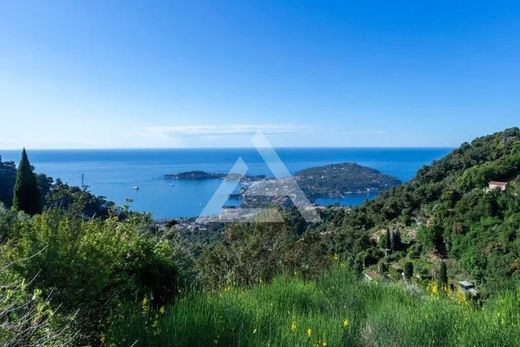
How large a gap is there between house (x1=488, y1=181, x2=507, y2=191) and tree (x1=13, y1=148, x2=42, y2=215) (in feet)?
114

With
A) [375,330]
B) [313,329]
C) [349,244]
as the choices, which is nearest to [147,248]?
[313,329]

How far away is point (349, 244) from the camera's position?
31.6m

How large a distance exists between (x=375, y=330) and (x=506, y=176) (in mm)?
40649

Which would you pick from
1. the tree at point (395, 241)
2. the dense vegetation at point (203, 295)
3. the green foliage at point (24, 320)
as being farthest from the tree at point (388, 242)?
the green foliage at point (24, 320)

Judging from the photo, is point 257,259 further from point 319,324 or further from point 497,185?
point 497,185

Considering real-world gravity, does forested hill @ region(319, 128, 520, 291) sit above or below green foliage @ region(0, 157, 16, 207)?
below

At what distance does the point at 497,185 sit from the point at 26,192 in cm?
3598

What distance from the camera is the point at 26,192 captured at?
19.8 m

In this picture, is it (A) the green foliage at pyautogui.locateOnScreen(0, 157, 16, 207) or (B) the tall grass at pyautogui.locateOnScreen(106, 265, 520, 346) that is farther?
(A) the green foliage at pyautogui.locateOnScreen(0, 157, 16, 207)

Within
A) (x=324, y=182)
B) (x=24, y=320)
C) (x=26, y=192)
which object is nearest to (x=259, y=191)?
(x=24, y=320)

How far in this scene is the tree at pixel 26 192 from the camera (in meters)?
19.5

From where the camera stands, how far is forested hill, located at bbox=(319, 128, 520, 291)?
27.2m

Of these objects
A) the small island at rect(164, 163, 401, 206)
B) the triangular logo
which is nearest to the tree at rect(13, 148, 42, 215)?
the triangular logo

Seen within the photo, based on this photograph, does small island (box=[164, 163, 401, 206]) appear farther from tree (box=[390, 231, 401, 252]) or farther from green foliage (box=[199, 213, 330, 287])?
tree (box=[390, 231, 401, 252])
